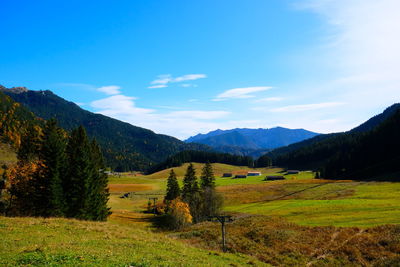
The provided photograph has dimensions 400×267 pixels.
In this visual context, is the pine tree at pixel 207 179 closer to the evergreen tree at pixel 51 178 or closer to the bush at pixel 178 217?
the bush at pixel 178 217

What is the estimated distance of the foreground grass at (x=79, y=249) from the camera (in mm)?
16609

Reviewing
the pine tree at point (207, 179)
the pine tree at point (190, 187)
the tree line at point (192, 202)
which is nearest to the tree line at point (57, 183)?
the tree line at point (192, 202)

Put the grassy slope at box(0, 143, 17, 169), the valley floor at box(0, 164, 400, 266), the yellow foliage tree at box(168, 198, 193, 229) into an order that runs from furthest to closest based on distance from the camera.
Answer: the grassy slope at box(0, 143, 17, 169), the yellow foliage tree at box(168, 198, 193, 229), the valley floor at box(0, 164, 400, 266)

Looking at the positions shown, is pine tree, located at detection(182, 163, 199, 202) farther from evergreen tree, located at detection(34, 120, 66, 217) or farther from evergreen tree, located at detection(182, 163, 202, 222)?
evergreen tree, located at detection(34, 120, 66, 217)

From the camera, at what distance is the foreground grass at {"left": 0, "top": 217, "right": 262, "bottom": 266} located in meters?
16.6

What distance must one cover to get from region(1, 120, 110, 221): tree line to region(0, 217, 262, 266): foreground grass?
15.9 m

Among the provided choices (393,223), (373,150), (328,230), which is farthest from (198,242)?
(373,150)

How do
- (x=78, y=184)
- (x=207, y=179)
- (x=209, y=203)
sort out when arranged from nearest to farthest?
(x=78, y=184) → (x=209, y=203) → (x=207, y=179)

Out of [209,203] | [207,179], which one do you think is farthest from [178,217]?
[207,179]

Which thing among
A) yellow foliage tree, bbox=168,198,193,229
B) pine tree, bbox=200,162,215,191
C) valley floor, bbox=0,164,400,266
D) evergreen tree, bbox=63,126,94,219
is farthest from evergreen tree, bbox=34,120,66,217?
pine tree, bbox=200,162,215,191

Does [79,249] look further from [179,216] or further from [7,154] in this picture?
[7,154]

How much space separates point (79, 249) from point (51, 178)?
30.4 meters

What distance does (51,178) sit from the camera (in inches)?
1774

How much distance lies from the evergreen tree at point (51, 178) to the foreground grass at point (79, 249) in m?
15.1
